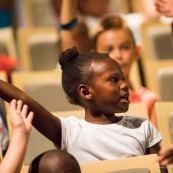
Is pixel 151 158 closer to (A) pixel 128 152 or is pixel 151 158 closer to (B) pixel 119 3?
(A) pixel 128 152

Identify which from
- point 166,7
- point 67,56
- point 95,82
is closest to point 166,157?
point 95,82

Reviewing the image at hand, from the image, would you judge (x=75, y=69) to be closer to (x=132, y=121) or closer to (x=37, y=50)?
(x=132, y=121)

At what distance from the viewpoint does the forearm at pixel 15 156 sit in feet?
5.76

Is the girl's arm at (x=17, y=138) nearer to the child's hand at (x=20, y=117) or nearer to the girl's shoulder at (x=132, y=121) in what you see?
the child's hand at (x=20, y=117)

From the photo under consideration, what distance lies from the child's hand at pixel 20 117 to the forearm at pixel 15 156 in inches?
0.6

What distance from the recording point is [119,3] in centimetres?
377

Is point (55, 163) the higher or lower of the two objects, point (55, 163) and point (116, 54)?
the higher

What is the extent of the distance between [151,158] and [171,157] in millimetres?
52

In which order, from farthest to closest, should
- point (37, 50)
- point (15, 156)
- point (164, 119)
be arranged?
1. point (37, 50)
2. point (164, 119)
3. point (15, 156)

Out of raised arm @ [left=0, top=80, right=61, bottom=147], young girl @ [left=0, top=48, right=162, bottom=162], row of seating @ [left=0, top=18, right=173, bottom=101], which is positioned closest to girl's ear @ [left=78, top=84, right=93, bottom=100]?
young girl @ [left=0, top=48, right=162, bottom=162]

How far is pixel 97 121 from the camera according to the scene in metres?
2.01

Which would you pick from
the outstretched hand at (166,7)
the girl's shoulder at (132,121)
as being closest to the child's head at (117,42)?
the outstretched hand at (166,7)

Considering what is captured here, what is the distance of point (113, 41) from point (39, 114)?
854 mm

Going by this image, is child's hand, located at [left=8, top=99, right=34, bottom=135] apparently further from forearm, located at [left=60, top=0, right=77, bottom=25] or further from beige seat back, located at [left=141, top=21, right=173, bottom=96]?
beige seat back, located at [left=141, top=21, right=173, bottom=96]
